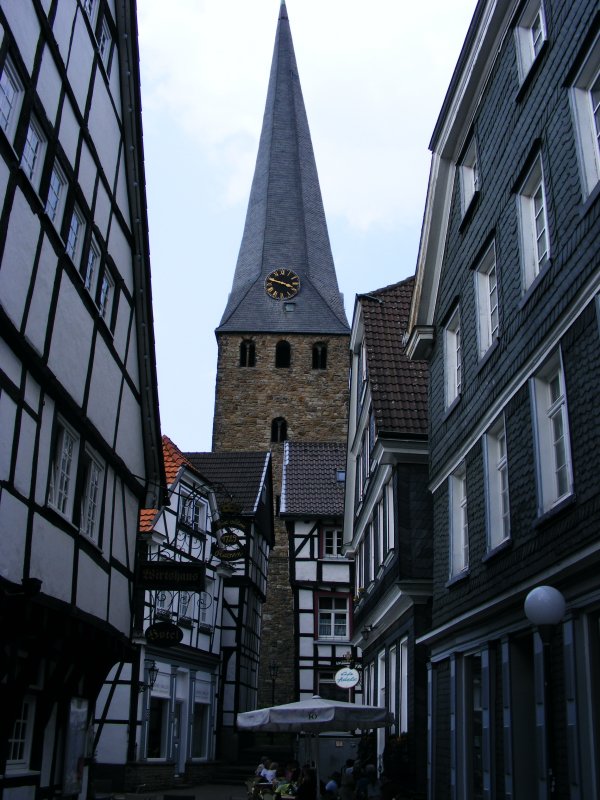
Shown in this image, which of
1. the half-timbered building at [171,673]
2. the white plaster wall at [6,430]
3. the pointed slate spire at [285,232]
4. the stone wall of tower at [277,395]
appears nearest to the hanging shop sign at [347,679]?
the half-timbered building at [171,673]

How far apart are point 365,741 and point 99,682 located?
8466mm

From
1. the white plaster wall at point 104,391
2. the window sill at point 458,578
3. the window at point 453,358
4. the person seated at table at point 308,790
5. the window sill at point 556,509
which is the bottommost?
the person seated at table at point 308,790

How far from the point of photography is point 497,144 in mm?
11320

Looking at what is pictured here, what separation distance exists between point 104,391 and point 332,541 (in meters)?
18.1

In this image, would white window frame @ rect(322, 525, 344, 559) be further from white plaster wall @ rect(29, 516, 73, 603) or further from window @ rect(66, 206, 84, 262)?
window @ rect(66, 206, 84, 262)

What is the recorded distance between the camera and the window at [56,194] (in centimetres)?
976

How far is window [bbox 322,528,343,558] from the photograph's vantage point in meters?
28.6

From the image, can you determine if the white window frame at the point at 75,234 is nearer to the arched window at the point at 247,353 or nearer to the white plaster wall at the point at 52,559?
the white plaster wall at the point at 52,559

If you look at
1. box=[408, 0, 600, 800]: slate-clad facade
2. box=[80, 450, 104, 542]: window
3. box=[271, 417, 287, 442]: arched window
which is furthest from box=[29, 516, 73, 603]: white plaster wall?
box=[271, 417, 287, 442]: arched window

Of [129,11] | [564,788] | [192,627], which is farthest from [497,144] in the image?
[192,627]

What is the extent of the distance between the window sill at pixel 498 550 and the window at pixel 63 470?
4.51 meters

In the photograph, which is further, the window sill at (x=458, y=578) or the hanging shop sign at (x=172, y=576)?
the hanging shop sign at (x=172, y=576)

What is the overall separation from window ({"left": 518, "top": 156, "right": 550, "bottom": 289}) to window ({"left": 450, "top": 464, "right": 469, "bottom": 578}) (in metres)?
3.22

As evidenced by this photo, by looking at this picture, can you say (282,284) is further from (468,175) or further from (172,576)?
(172,576)
